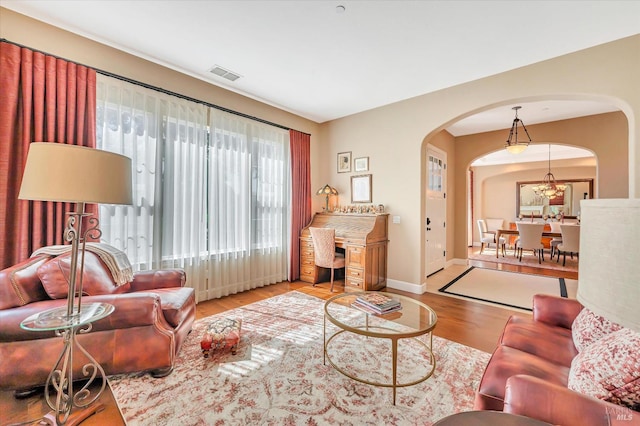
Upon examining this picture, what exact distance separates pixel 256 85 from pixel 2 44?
2236 mm

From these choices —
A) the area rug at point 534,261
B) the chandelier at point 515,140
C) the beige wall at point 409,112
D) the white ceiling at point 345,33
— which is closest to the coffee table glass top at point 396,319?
the beige wall at point 409,112

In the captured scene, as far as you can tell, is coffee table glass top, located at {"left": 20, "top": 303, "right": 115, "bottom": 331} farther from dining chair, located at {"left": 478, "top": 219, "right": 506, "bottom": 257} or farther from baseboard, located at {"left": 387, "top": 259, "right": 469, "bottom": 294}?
dining chair, located at {"left": 478, "top": 219, "right": 506, "bottom": 257}

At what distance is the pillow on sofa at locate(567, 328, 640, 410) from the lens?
0.96 m

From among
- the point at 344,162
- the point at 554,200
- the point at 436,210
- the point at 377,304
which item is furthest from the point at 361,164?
the point at 554,200

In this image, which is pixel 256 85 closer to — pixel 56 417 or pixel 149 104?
pixel 149 104

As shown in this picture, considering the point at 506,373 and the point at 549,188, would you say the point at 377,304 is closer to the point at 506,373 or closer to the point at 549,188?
the point at 506,373

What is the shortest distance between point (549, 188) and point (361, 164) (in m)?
6.44

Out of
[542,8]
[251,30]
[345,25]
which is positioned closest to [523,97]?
[542,8]

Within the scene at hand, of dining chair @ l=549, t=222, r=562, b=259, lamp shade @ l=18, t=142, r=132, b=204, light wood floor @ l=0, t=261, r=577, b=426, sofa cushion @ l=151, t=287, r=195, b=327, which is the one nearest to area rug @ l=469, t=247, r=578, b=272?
dining chair @ l=549, t=222, r=562, b=259

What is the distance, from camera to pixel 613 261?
529 millimetres

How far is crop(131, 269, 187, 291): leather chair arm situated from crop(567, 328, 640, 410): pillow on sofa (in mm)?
2810

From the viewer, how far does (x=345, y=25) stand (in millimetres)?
2359

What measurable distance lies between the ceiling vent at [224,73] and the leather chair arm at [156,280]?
234 cm

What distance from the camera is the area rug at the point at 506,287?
3.58 meters
